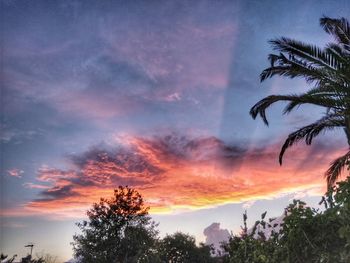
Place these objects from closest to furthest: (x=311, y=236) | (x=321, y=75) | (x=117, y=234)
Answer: (x=311, y=236), (x=321, y=75), (x=117, y=234)

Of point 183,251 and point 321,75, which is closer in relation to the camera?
point 321,75

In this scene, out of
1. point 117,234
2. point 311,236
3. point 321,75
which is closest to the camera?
point 311,236

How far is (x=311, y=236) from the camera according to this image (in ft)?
12.5

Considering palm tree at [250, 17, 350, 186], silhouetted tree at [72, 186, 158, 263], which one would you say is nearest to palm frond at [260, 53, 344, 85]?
palm tree at [250, 17, 350, 186]

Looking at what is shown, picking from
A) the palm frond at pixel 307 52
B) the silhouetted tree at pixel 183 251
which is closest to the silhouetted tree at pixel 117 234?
the silhouetted tree at pixel 183 251

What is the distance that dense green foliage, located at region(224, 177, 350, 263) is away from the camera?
3580mm

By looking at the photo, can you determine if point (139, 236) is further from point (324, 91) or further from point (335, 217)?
point (335, 217)

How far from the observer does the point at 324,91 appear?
15.0 metres

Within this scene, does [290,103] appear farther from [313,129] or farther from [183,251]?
[183,251]

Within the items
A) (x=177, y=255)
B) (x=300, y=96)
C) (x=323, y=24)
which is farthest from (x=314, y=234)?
(x=177, y=255)

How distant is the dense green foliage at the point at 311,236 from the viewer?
3.58 m

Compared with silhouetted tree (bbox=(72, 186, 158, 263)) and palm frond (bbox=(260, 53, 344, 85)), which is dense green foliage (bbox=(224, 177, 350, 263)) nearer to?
palm frond (bbox=(260, 53, 344, 85))

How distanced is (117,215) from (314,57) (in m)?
33.6

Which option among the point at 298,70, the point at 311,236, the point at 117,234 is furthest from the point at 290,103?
the point at 117,234
